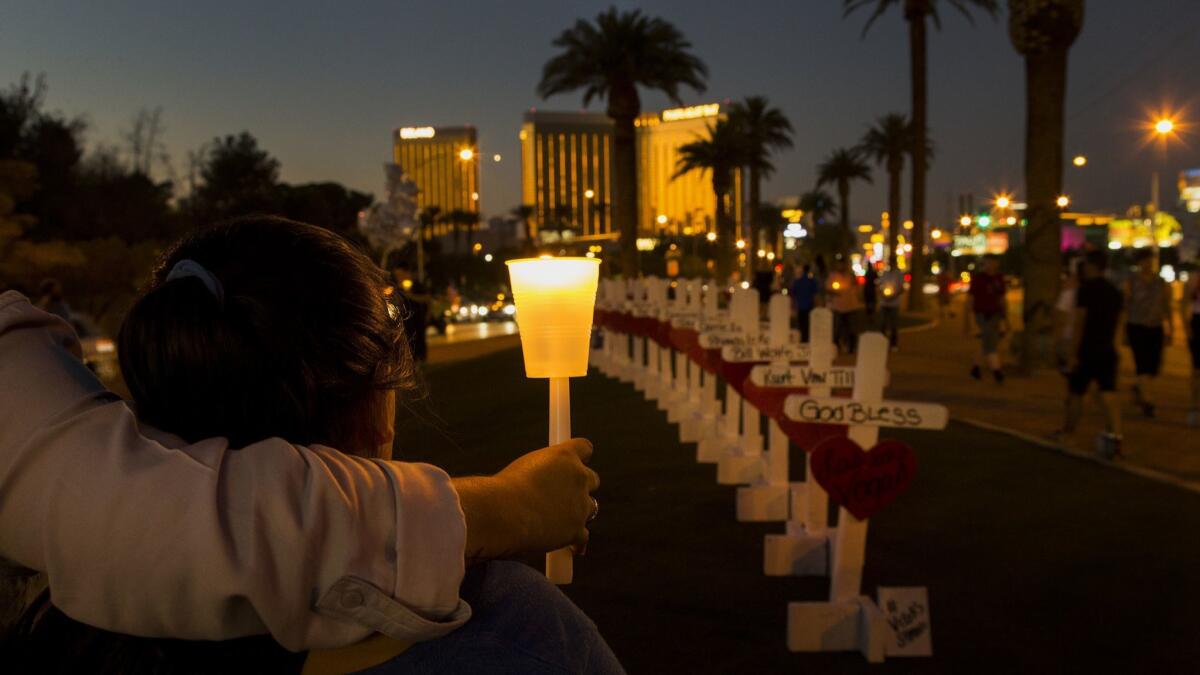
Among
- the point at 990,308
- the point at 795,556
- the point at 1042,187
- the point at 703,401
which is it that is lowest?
the point at 795,556

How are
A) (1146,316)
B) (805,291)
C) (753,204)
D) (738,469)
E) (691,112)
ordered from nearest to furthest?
(738,469) → (1146,316) → (805,291) → (753,204) → (691,112)

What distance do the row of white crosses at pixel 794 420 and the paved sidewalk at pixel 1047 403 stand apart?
3.18 metres

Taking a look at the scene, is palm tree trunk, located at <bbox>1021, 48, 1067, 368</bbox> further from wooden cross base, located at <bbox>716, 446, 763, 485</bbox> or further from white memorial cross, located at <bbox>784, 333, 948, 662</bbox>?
white memorial cross, located at <bbox>784, 333, 948, 662</bbox>

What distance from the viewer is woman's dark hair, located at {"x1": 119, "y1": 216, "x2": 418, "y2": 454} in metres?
1.23

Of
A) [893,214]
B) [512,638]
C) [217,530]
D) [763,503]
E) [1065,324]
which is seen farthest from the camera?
[893,214]

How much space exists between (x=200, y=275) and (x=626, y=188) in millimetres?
30653

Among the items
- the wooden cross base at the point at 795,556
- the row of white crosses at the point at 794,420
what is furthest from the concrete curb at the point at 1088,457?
the wooden cross base at the point at 795,556

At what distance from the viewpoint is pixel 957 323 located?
3406 centimetres

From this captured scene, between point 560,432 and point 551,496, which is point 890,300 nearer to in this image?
point 560,432

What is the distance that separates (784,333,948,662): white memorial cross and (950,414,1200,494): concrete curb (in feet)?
14.2

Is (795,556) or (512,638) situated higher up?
(512,638)

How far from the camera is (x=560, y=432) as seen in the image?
77.2 inches

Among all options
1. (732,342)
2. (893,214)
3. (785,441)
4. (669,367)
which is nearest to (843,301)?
(669,367)

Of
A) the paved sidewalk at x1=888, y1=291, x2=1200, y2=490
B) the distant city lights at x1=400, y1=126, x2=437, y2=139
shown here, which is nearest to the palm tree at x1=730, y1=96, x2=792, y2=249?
the paved sidewalk at x1=888, y1=291, x2=1200, y2=490
